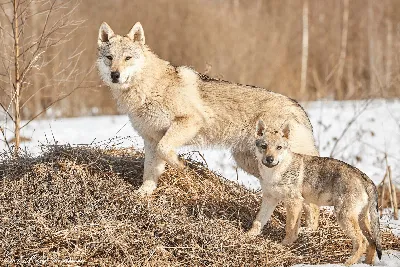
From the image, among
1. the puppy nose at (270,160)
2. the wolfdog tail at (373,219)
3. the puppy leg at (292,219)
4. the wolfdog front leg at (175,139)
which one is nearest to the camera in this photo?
the wolfdog tail at (373,219)

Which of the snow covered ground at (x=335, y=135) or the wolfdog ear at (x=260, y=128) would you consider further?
the snow covered ground at (x=335, y=135)

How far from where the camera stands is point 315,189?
646cm

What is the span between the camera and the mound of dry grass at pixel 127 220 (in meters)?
6.04

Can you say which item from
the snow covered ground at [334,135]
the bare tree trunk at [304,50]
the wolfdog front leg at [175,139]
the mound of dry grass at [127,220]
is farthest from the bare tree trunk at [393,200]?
the bare tree trunk at [304,50]

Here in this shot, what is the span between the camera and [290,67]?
74.9ft

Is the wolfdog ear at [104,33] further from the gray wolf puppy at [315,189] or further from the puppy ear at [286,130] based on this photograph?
the puppy ear at [286,130]

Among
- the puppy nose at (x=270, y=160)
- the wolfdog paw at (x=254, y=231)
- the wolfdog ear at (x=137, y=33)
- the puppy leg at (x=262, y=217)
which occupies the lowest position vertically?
the wolfdog paw at (x=254, y=231)

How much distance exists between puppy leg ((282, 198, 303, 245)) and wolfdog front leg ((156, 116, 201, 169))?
140 cm

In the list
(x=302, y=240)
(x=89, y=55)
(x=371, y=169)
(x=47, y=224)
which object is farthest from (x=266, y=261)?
(x=89, y=55)

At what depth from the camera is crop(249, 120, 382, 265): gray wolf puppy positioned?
20.1 feet

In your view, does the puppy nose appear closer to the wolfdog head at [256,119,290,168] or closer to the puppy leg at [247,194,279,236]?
the wolfdog head at [256,119,290,168]

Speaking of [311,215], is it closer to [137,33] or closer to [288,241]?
[288,241]

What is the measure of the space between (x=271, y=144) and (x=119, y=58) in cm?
207

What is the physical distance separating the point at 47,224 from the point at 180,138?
5.91 ft
